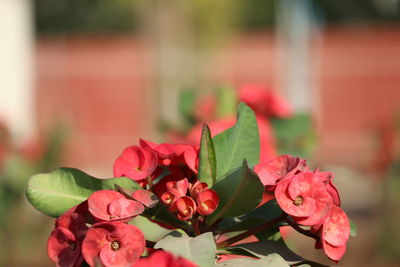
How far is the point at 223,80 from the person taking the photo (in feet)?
53.3

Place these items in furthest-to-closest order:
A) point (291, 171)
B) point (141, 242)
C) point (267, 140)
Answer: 1. point (267, 140)
2. point (291, 171)
3. point (141, 242)

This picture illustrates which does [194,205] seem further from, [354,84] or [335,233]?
[354,84]

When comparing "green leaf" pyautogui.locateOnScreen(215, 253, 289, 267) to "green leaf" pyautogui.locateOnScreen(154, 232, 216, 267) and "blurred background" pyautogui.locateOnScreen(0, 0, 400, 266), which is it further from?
"blurred background" pyautogui.locateOnScreen(0, 0, 400, 266)

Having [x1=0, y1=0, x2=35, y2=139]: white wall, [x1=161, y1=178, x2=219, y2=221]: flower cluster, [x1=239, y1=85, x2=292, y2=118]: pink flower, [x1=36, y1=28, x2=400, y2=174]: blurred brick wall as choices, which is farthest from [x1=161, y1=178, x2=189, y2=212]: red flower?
[x1=36, y1=28, x2=400, y2=174]: blurred brick wall

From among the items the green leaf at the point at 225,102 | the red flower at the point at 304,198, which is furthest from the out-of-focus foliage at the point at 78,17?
the red flower at the point at 304,198

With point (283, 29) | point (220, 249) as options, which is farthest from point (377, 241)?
point (283, 29)

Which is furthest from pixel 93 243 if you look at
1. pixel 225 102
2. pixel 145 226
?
pixel 225 102

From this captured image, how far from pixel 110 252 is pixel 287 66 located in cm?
1604

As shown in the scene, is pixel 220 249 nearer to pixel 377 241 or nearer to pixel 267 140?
pixel 267 140

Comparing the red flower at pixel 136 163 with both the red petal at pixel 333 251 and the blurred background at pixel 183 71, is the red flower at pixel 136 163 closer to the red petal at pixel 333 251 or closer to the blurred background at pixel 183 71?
the red petal at pixel 333 251

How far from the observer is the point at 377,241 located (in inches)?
210

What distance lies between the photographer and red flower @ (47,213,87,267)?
98 centimetres

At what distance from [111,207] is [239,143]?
28 centimetres

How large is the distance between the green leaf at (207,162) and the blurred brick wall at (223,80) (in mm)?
14999
